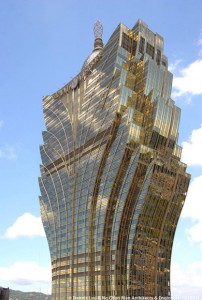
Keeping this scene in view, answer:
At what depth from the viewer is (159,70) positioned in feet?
375

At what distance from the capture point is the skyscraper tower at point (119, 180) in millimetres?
97562

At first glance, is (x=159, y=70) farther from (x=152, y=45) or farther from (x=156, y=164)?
(x=156, y=164)

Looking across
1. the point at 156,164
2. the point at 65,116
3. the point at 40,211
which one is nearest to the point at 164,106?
the point at 156,164

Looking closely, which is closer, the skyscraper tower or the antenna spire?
the skyscraper tower

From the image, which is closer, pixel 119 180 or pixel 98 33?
pixel 119 180

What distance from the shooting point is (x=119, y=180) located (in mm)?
102062

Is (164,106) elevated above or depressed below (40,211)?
above

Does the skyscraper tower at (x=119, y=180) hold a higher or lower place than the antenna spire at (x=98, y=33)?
lower

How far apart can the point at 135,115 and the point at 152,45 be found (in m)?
28.3

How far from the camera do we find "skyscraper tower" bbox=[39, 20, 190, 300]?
320 ft

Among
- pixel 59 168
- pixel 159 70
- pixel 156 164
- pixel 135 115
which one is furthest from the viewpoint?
pixel 59 168

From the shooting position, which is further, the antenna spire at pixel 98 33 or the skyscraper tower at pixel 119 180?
the antenna spire at pixel 98 33

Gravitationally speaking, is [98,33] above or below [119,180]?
above

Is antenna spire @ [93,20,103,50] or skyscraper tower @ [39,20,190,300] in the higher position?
antenna spire @ [93,20,103,50]
